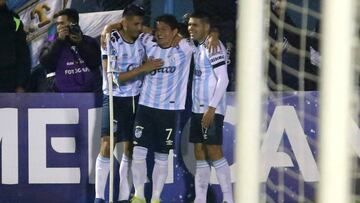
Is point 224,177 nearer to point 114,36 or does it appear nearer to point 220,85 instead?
point 220,85

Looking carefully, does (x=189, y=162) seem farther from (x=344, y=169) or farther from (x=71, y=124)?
(x=344, y=169)

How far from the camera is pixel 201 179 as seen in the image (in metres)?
7.82

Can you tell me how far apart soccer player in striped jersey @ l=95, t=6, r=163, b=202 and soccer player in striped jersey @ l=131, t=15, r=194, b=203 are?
7 cm

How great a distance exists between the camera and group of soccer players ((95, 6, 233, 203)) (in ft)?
25.4

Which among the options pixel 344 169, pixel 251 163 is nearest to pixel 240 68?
pixel 251 163

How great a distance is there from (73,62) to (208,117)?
119 cm

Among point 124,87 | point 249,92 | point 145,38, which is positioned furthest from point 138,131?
point 249,92

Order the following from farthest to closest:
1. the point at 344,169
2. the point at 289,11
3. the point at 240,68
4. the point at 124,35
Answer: the point at 124,35 → the point at 289,11 → the point at 240,68 → the point at 344,169

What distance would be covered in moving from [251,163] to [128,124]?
468 centimetres

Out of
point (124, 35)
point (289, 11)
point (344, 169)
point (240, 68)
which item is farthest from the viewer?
point (124, 35)

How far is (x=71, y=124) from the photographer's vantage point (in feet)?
26.4

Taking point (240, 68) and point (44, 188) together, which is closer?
point (240, 68)

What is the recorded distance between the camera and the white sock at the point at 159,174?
7.81 meters

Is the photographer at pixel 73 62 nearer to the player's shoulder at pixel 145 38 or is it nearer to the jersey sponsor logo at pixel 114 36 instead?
the jersey sponsor logo at pixel 114 36
